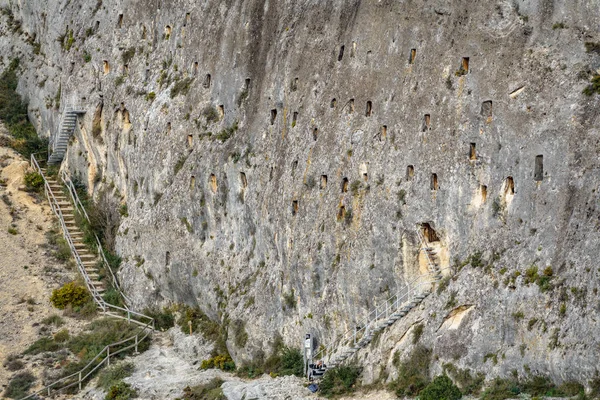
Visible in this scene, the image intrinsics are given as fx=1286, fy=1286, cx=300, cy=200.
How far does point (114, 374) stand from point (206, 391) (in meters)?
7.76

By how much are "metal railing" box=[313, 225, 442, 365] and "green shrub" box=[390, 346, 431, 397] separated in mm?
3210

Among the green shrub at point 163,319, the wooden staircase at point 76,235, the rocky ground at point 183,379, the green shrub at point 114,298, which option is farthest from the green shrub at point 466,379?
the wooden staircase at point 76,235

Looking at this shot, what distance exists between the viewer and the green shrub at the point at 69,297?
80938 mm

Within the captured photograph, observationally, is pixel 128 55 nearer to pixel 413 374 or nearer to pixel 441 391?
pixel 413 374

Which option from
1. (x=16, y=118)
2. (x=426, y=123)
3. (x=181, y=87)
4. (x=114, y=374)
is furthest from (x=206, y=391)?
(x=16, y=118)

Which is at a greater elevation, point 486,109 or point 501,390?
point 486,109

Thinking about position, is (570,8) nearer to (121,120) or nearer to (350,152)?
(350,152)

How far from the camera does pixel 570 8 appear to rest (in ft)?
194

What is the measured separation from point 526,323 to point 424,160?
1102cm

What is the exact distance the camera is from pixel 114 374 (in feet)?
236

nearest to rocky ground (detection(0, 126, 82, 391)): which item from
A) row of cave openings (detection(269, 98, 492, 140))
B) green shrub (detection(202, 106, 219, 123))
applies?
green shrub (detection(202, 106, 219, 123))

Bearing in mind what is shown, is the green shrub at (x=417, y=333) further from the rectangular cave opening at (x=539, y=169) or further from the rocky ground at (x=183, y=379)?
the rectangular cave opening at (x=539, y=169)

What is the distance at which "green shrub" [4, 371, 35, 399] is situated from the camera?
71312 mm

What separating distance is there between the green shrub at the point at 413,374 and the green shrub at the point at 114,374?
19031 mm
